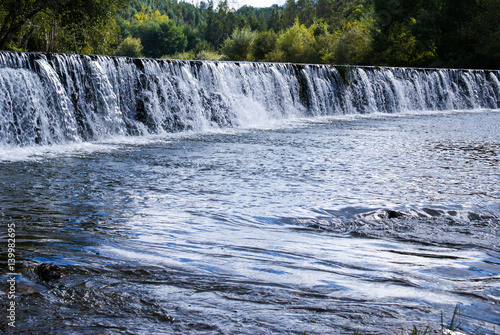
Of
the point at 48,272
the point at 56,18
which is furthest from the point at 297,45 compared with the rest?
the point at 48,272

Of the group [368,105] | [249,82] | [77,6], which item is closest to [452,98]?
[368,105]

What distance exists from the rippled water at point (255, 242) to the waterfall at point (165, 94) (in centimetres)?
265

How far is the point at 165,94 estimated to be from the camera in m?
13.5

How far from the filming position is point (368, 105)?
20859mm

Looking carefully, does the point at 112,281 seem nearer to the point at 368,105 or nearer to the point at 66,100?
the point at 66,100

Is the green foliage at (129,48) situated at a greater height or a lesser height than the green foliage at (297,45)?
greater

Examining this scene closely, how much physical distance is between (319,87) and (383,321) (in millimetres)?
17273

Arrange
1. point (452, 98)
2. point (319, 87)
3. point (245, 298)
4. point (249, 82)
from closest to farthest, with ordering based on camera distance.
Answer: point (245, 298) → point (249, 82) → point (319, 87) → point (452, 98)

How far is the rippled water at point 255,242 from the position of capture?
241cm

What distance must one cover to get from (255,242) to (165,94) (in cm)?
1034

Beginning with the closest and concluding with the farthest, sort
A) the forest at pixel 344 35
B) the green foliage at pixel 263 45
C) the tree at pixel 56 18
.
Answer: the tree at pixel 56 18
the forest at pixel 344 35
the green foliage at pixel 263 45

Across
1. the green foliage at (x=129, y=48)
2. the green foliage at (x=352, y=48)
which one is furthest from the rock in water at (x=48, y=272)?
the green foliage at (x=129, y=48)

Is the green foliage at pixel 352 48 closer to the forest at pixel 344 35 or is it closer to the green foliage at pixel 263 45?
the forest at pixel 344 35

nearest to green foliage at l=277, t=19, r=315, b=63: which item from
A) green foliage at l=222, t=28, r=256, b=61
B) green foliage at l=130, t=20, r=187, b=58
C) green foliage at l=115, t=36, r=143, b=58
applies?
green foliage at l=222, t=28, r=256, b=61
